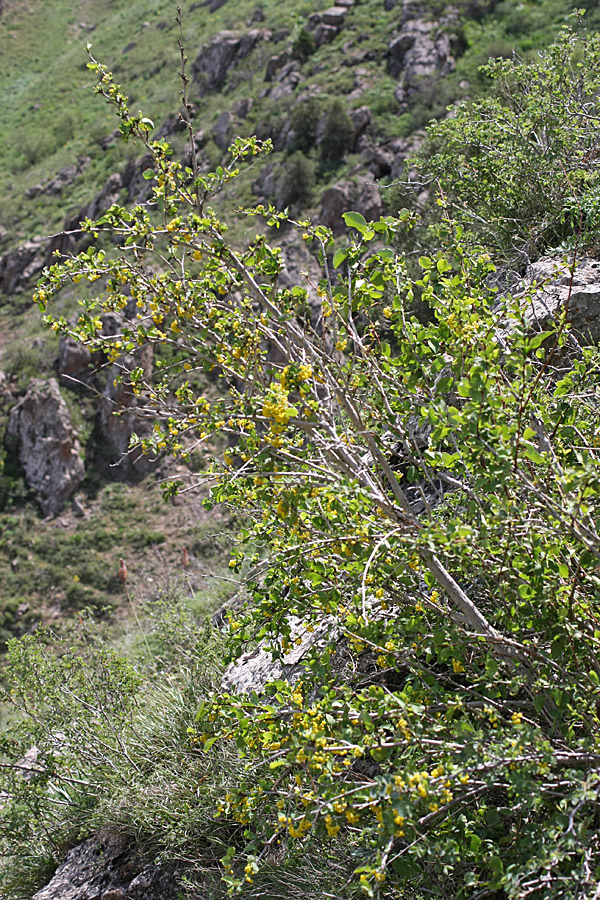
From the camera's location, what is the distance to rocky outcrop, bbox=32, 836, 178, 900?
3.00m

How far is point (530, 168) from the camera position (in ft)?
14.8

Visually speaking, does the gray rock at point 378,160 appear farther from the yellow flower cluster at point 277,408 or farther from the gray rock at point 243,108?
the yellow flower cluster at point 277,408

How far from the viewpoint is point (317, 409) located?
2004mm

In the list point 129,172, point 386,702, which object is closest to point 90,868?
point 386,702

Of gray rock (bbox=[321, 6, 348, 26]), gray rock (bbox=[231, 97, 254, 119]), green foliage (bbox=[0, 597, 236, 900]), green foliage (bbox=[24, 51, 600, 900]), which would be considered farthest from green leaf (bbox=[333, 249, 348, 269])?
gray rock (bbox=[321, 6, 348, 26])

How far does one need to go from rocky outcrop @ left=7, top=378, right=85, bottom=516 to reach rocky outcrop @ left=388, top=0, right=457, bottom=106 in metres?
14.1

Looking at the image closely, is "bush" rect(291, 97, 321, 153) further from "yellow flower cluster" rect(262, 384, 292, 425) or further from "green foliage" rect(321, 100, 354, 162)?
"yellow flower cluster" rect(262, 384, 292, 425)

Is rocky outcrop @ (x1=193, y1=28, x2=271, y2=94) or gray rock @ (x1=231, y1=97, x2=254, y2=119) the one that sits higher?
rocky outcrop @ (x1=193, y1=28, x2=271, y2=94)

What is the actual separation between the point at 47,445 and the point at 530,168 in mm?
15645

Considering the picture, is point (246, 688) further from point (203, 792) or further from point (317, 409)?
point (317, 409)

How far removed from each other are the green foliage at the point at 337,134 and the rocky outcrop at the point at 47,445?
10994 millimetres

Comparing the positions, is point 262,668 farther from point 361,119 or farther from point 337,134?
point 361,119

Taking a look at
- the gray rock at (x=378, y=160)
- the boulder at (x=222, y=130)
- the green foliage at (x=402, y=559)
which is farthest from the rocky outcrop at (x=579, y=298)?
the boulder at (x=222, y=130)

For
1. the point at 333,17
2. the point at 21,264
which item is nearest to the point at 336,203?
the point at 21,264
